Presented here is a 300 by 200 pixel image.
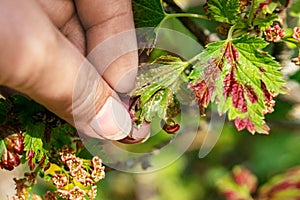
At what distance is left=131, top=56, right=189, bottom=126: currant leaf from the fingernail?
0.07 ft

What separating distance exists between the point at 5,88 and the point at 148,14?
36 centimetres

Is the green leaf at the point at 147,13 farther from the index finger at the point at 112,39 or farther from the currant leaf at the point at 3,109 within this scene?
the currant leaf at the point at 3,109

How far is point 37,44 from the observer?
3.73ft

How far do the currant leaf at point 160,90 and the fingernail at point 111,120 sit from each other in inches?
0.9

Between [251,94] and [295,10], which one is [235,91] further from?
[295,10]

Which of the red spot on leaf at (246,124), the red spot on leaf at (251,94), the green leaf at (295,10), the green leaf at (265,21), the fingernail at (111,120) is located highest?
the green leaf at (265,21)

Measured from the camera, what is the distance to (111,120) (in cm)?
138

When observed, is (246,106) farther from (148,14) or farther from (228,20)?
(148,14)

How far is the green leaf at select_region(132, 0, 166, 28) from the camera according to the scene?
1439mm

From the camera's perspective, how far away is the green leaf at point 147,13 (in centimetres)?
144

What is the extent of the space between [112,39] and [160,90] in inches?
7.8

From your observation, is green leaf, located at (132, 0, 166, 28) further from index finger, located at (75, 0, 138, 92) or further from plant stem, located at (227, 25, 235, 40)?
plant stem, located at (227, 25, 235, 40)

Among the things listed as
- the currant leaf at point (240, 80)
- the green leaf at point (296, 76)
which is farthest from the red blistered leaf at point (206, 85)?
the green leaf at point (296, 76)

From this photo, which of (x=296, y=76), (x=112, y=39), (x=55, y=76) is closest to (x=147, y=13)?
(x=112, y=39)
